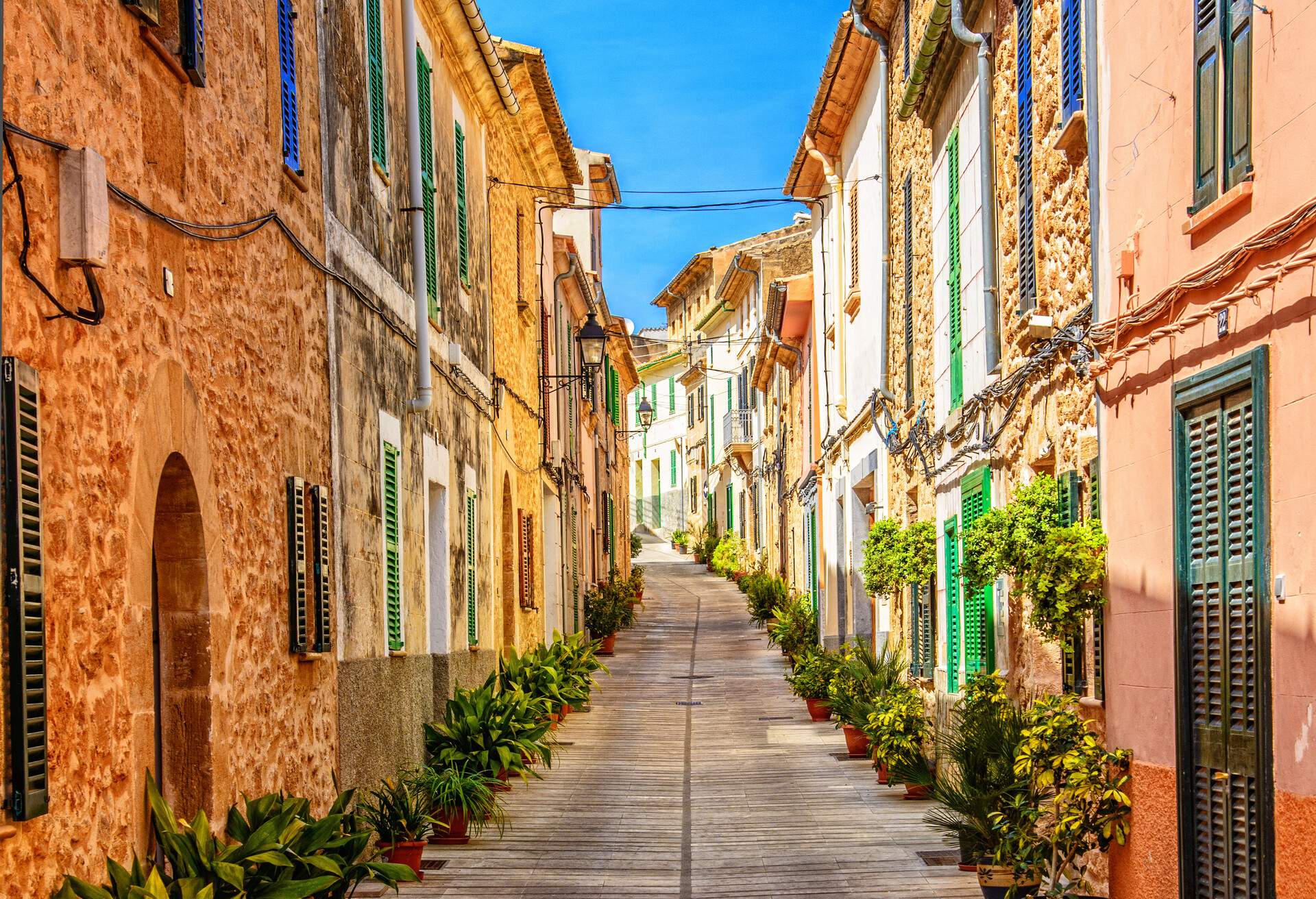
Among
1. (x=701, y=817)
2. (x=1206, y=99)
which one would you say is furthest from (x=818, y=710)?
(x=1206, y=99)

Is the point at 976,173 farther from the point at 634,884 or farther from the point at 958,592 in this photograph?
the point at 634,884

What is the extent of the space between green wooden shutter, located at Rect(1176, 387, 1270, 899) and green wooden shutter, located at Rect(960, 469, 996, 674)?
165 inches

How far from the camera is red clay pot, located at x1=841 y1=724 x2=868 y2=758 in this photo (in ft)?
51.6

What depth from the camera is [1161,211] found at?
24.3ft

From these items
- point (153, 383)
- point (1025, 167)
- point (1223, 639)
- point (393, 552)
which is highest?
point (1025, 167)

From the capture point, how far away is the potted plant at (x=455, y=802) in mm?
11094

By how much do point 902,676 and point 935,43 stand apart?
22.2 ft

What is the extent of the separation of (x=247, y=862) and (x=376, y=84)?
23.0ft

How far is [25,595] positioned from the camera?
190 inches

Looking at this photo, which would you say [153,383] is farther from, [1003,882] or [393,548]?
[1003,882]

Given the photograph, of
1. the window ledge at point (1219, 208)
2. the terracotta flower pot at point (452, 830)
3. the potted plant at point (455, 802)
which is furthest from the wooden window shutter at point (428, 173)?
the window ledge at point (1219, 208)

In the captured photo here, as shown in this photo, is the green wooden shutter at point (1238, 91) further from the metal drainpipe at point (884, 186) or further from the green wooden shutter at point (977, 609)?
the metal drainpipe at point (884, 186)

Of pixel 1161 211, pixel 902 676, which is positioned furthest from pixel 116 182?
pixel 902 676

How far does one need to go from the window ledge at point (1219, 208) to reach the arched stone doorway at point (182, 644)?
457 cm
